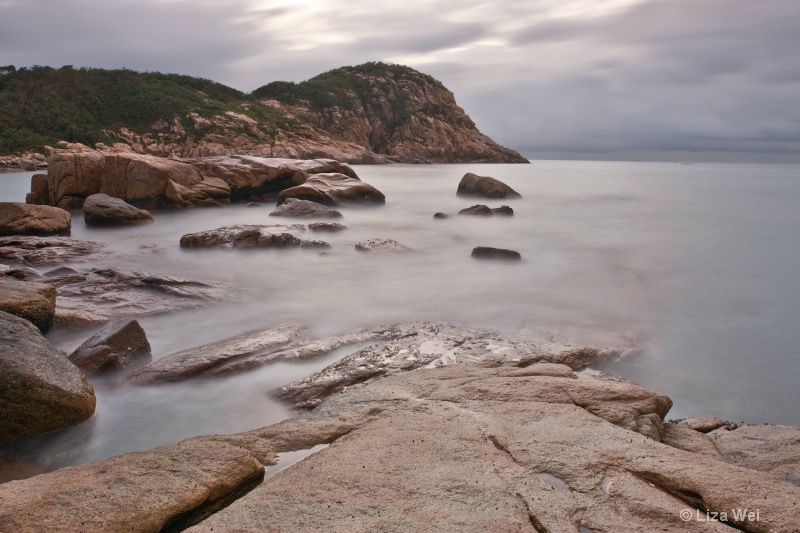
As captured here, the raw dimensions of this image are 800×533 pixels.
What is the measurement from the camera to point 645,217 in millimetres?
22547

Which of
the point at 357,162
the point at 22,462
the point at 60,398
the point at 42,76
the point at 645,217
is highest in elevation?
the point at 42,76

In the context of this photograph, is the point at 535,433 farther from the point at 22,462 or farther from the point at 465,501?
the point at 22,462

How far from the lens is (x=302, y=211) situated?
18203 millimetres

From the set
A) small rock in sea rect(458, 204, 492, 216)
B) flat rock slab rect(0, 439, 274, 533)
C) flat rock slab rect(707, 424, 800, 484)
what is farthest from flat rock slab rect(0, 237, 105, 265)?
small rock in sea rect(458, 204, 492, 216)

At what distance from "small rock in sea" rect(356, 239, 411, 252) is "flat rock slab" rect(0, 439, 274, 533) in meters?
9.74

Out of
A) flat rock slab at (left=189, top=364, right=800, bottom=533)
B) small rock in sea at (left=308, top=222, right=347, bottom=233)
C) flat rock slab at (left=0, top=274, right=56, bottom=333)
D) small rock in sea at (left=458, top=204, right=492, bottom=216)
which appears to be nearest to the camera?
flat rock slab at (left=189, top=364, right=800, bottom=533)

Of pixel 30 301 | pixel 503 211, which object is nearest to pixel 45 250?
pixel 30 301

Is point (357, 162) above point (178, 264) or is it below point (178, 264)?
above

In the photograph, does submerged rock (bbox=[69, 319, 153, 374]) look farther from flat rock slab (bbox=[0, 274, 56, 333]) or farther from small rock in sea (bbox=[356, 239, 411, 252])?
small rock in sea (bbox=[356, 239, 411, 252])

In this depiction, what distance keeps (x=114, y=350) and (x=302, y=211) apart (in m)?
12.5

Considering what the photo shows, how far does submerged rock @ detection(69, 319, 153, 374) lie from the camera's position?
5832 mm

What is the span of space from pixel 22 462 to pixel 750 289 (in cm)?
1213

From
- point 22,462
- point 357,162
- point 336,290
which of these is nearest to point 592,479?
point 22,462

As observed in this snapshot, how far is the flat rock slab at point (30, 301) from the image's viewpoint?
6.23 m
